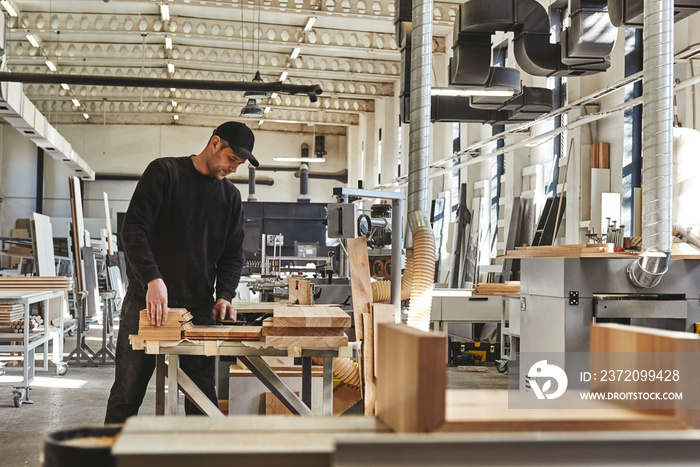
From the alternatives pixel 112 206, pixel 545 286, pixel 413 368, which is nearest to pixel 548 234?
pixel 545 286

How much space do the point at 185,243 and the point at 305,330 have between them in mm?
727

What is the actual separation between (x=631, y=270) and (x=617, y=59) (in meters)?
5.19

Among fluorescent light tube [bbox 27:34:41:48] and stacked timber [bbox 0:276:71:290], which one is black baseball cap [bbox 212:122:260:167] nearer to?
stacked timber [bbox 0:276:71:290]

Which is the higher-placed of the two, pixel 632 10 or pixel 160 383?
pixel 632 10

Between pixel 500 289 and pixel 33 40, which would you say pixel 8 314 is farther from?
pixel 33 40

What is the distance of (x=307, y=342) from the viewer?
2641 millimetres

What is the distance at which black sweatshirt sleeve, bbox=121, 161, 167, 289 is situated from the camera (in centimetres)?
277

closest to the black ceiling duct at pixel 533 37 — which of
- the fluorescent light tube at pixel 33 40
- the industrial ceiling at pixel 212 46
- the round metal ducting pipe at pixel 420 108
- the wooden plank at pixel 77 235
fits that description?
the round metal ducting pipe at pixel 420 108

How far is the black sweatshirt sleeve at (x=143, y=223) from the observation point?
2773 mm

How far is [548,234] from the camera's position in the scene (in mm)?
9430

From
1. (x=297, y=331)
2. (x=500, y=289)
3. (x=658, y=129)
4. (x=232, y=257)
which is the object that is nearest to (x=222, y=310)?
(x=232, y=257)

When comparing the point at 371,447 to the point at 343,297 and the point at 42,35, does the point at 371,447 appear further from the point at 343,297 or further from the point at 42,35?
the point at 42,35

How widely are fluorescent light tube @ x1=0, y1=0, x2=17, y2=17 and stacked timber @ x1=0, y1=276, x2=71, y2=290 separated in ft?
19.5

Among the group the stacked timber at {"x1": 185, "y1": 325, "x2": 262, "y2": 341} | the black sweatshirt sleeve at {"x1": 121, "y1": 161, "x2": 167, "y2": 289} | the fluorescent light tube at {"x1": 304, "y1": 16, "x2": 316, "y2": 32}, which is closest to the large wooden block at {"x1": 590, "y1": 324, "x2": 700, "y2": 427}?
the stacked timber at {"x1": 185, "y1": 325, "x2": 262, "y2": 341}
